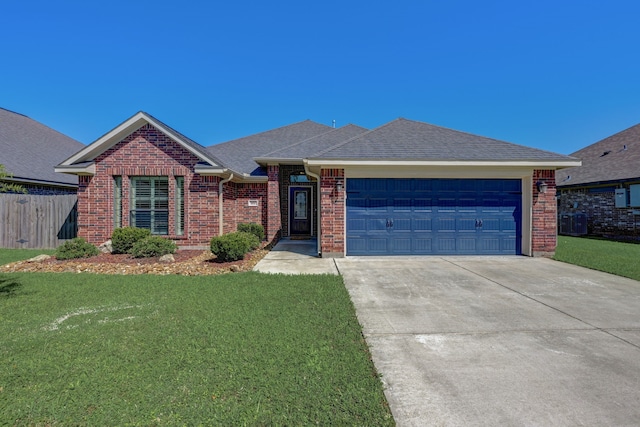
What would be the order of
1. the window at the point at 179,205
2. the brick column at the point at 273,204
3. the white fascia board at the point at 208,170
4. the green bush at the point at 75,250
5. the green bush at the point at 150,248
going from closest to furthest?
the green bush at the point at 75,250, the green bush at the point at 150,248, the white fascia board at the point at 208,170, the window at the point at 179,205, the brick column at the point at 273,204

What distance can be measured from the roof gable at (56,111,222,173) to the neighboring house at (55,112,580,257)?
0.11 ft

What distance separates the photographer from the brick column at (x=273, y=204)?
42.1 feet

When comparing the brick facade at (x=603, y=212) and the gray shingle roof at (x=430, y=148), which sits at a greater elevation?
the gray shingle roof at (x=430, y=148)

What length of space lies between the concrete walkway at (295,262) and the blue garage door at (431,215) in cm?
135

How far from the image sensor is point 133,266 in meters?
7.75

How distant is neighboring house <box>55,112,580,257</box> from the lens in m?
9.12

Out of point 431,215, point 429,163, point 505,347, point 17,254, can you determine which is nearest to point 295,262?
point 431,215

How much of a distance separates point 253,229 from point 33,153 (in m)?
13.6

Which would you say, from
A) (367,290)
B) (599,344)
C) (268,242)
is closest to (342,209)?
(367,290)

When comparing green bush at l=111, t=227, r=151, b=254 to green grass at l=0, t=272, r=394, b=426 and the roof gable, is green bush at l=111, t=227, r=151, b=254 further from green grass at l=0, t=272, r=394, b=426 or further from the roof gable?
A: green grass at l=0, t=272, r=394, b=426

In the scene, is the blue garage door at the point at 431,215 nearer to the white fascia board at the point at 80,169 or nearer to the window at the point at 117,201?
the window at the point at 117,201

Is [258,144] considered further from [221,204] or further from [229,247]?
[229,247]

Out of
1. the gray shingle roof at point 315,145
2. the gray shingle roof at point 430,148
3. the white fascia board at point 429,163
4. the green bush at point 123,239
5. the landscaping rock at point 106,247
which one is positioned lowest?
the landscaping rock at point 106,247

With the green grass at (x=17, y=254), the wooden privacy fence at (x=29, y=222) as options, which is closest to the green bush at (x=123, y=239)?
the green grass at (x=17, y=254)
